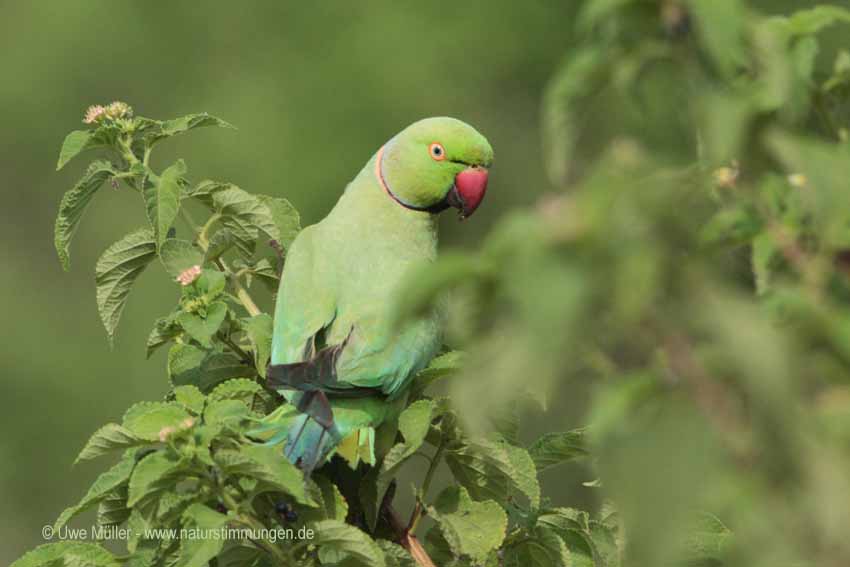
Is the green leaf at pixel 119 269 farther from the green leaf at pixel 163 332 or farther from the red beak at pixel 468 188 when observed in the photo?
the red beak at pixel 468 188

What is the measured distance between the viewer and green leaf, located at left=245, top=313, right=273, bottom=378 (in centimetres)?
267

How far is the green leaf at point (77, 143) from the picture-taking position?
8.96 ft

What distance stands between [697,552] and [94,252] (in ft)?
34.2

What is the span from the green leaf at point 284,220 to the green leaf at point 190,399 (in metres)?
0.59

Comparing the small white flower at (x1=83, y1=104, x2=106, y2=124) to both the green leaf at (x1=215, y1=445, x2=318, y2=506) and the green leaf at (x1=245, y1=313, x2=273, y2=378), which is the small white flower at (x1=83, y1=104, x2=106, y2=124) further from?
the green leaf at (x1=215, y1=445, x2=318, y2=506)

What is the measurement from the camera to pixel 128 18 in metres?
13.2

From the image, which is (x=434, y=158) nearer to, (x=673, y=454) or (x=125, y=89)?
(x=673, y=454)

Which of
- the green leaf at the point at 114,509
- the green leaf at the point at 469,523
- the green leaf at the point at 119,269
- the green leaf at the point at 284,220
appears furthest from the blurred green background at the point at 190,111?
the green leaf at the point at 114,509

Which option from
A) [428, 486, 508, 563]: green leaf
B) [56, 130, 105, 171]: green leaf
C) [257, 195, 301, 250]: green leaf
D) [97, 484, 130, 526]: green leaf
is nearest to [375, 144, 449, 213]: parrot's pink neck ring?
[257, 195, 301, 250]: green leaf

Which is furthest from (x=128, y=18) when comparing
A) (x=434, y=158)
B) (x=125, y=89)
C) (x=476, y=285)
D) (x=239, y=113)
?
(x=476, y=285)

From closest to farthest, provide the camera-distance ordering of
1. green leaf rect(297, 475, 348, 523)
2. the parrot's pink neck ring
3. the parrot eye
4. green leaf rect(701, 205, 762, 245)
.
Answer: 1. green leaf rect(701, 205, 762, 245)
2. green leaf rect(297, 475, 348, 523)
3. the parrot's pink neck ring
4. the parrot eye

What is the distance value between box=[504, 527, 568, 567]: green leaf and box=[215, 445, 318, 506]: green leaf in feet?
1.51

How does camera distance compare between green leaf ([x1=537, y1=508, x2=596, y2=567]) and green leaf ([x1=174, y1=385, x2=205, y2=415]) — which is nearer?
green leaf ([x1=174, y1=385, x2=205, y2=415])

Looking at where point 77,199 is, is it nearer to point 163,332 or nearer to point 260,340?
point 163,332
